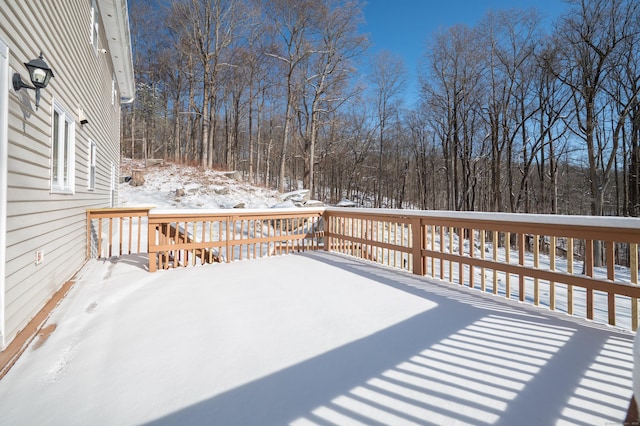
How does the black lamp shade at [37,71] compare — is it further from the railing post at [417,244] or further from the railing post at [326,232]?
the railing post at [326,232]

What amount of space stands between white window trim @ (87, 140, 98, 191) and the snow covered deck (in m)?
2.90

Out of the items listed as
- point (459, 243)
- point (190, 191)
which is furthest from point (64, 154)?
point (190, 191)

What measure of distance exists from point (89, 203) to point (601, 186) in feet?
52.0

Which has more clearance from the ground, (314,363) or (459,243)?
(459,243)

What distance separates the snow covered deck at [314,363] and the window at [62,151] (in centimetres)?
137

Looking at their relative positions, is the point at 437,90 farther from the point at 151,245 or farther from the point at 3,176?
the point at 3,176

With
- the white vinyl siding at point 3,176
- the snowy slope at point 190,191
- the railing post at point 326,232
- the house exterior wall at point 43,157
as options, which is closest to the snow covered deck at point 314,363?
the white vinyl siding at point 3,176

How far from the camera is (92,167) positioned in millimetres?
5793

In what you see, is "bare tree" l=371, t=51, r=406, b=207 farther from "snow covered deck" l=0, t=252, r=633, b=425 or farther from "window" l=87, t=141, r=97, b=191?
"snow covered deck" l=0, t=252, r=633, b=425

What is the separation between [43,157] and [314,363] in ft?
10.7

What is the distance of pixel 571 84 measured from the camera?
11977 millimetres

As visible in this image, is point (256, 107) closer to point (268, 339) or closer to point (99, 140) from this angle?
point (99, 140)

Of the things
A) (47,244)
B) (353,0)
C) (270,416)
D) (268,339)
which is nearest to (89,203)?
(47,244)

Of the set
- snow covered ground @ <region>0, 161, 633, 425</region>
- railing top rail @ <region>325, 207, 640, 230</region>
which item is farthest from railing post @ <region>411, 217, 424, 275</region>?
snow covered ground @ <region>0, 161, 633, 425</region>
